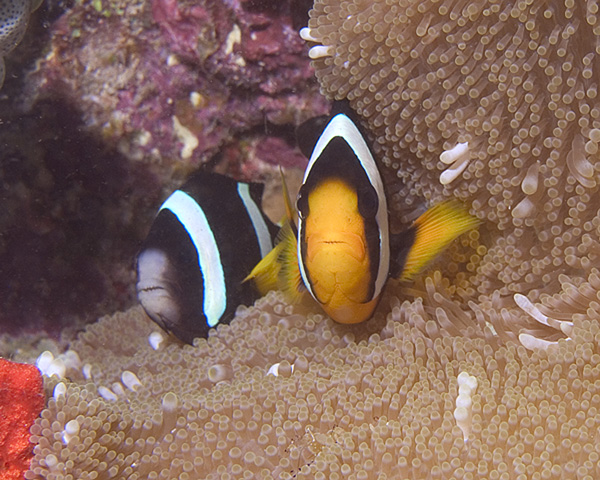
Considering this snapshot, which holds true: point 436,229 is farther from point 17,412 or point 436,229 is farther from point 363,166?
point 17,412

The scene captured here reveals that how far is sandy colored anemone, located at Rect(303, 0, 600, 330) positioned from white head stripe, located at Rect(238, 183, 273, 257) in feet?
1.53

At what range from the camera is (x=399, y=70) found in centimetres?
112

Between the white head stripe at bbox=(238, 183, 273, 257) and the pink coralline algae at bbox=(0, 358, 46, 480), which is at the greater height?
the pink coralline algae at bbox=(0, 358, 46, 480)

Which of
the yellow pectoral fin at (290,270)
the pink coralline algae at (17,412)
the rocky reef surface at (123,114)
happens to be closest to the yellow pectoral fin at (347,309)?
the yellow pectoral fin at (290,270)

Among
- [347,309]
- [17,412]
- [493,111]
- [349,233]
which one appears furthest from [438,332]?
[17,412]

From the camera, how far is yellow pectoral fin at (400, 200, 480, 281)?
1170 millimetres

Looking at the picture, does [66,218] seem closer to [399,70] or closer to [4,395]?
[4,395]

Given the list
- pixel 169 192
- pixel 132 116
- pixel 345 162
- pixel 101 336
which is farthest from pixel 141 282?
pixel 345 162

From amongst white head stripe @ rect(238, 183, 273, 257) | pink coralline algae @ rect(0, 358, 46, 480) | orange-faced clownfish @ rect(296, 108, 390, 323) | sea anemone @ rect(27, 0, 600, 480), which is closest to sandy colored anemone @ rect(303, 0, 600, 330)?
sea anemone @ rect(27, 0, 600, 480)

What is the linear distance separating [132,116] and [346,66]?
0.87 metres

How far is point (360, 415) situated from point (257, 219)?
79cm

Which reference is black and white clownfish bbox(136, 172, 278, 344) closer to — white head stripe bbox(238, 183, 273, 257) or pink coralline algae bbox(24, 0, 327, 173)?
white head stripe bbox(238, 183, 273, 257)

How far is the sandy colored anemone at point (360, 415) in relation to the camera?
0.83 metres

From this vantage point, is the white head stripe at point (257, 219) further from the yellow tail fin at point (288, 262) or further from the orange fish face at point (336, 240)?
the orange fish face at point (336, 240)
